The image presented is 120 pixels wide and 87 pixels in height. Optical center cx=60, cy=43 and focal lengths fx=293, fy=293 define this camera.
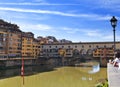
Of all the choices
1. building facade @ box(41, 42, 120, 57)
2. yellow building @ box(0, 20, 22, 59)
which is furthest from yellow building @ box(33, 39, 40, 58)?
yellow building @ box(0, 20, 22, 59)

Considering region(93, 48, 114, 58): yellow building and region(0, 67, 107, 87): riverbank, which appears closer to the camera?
region(0, 67, 107, 87): riverbank

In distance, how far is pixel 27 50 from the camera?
5122cm

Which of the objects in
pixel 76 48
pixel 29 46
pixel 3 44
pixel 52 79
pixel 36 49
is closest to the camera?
pixel 52 79

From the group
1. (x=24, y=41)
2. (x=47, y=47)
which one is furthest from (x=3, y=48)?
(x=47, y=47)

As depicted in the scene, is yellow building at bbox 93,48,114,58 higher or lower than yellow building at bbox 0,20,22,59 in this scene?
lower

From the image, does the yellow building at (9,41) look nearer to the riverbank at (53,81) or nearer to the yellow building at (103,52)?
the yellow building at (103,52)

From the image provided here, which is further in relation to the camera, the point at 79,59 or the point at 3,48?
the point at 79,59

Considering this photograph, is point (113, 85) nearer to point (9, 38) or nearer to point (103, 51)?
point (9, 38)

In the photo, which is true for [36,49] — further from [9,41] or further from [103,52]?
[103,52]

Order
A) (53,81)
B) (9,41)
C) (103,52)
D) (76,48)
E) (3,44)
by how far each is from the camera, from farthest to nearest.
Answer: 1. (76,48)
2. (103,52)
3. (9,41)
4. (3,44)
5. (53,81)

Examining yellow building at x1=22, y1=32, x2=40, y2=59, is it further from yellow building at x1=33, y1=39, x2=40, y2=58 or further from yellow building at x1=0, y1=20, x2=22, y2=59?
yellow building at x1=0, y1=20, x2=22, y2=59

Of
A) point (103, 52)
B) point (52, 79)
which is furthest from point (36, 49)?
point (52, 79)

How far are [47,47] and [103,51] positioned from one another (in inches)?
453

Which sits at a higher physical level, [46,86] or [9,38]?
[9,38]
